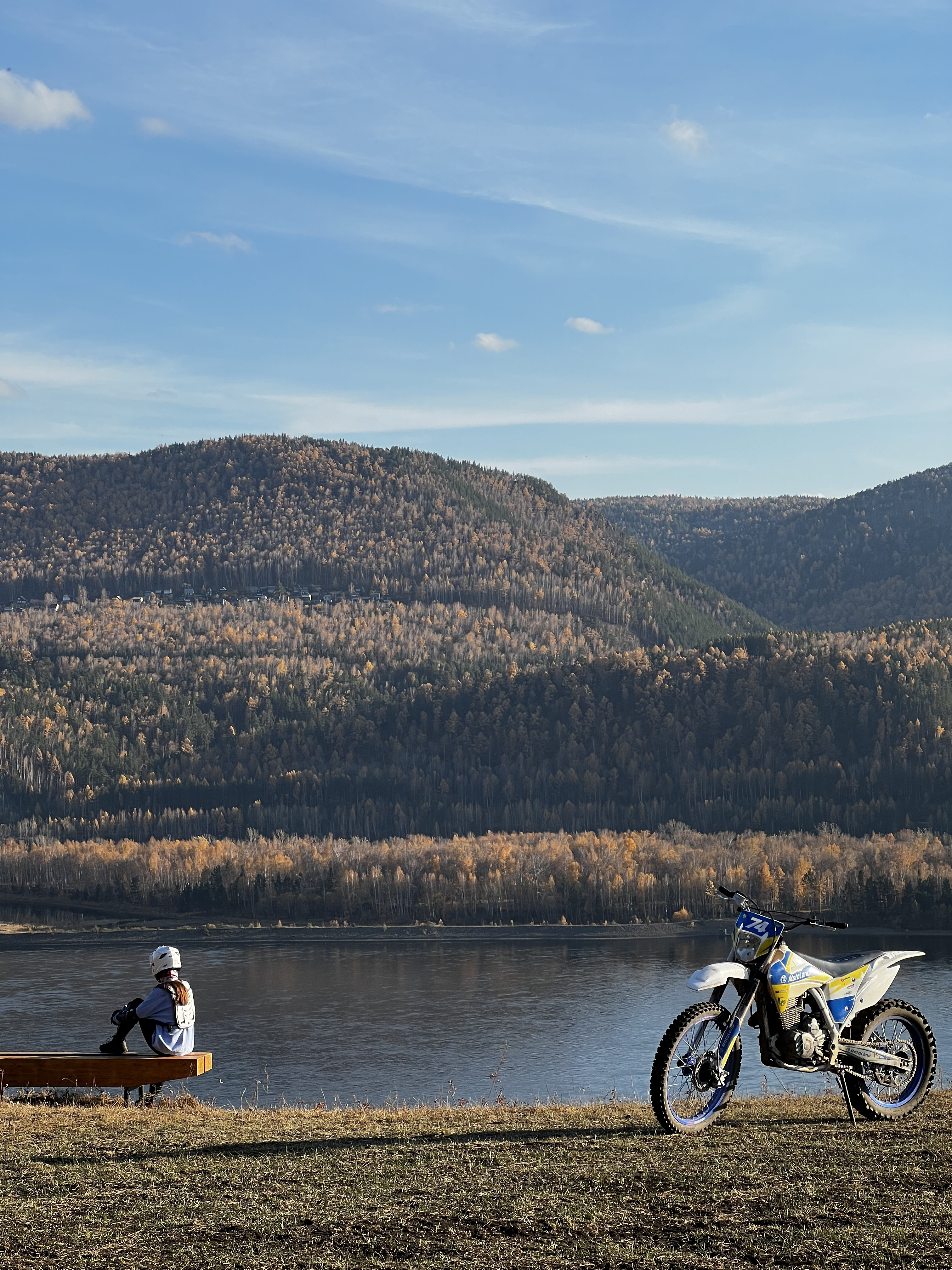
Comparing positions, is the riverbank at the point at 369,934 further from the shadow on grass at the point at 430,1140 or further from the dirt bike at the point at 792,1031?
the shadow on grass at the point at 430,1140

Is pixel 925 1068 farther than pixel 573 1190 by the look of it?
Yes

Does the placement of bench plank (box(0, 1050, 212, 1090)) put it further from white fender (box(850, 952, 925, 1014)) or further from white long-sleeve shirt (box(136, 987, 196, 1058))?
white fender (box(850, 952, 925, 1014))

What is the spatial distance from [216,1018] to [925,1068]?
233 ft

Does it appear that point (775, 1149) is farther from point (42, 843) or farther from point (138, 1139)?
point (42, 843)

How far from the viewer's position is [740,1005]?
15.0m

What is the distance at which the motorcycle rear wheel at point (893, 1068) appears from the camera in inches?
614

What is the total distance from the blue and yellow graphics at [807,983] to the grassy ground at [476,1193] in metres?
1.29

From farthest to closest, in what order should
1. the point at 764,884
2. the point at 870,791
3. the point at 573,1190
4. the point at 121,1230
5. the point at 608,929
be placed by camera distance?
the point at 870,791
the point at 764,884
the point at 608,929
the point at 573,1190
the point at 121,1230

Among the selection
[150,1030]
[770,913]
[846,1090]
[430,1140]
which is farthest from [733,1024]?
[150,1030]

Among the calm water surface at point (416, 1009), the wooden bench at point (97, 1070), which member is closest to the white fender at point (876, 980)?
the wooden bench at point (97, 1070)

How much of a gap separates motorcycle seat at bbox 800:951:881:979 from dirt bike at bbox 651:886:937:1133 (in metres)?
0.02

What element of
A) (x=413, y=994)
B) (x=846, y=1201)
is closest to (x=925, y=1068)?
(x=846, y=1201)

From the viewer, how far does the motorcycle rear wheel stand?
51.2 ft

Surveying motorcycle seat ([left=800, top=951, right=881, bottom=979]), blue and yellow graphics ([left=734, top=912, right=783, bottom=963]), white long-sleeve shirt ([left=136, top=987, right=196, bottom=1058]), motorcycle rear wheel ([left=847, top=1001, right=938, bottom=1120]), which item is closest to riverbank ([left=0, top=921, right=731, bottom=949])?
white long-sleeve shirt ([left=136, top=987, right=196, bottom=1058])
